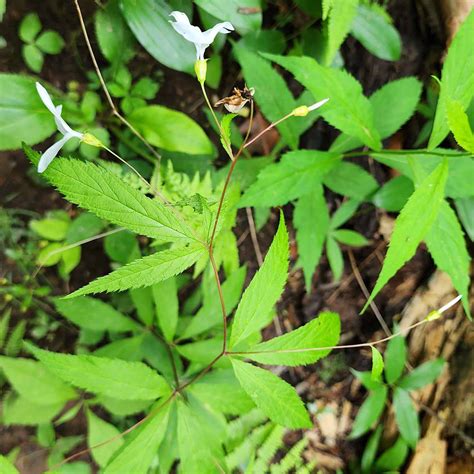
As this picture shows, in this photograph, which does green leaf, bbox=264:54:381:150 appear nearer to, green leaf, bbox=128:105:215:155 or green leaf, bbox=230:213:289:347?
green leaf, bbox=128:105:215:155

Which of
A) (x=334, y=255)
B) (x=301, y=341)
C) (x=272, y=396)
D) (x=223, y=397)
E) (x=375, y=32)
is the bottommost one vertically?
(x=223, y=397)

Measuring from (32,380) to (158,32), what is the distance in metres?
1.25

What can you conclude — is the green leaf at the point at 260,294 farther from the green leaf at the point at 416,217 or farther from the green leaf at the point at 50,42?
the green leaf at the point at 50,42

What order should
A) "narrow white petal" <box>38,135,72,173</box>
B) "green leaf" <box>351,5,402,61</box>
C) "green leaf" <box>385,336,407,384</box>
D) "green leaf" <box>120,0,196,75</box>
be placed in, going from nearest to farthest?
1. "narrow white petal" <box>38,135,72,173</box>
2. "green leaf" <box>120,0,196,75</box>
3. "green leaf" <box>351,5,402,61</box>
4. "green leaf" <box>385,336,407,384</box>

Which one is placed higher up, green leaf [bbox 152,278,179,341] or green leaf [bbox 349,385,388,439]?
green leaf [bbox 152,278,179,341]

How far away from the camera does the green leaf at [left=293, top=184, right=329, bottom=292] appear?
1.62m

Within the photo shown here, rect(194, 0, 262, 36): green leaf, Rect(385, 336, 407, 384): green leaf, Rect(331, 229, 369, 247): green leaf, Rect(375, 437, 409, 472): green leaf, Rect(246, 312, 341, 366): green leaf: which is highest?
Rect(194, 0, 262, 36): green leaf

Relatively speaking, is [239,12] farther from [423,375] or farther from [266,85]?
[423,375]

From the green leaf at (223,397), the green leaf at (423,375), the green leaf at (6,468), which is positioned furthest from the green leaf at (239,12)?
the green leaf at (423,375)

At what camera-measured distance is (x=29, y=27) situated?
159 centimetres

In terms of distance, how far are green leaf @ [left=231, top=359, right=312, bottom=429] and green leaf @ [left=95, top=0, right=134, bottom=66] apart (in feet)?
3.56

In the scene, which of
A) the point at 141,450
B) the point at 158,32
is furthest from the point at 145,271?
the point at 158,32

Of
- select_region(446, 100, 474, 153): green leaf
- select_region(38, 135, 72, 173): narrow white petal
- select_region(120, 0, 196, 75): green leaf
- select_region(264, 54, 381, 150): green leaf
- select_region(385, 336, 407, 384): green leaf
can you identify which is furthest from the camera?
select_region(385, 336, 407, 384): green leaf

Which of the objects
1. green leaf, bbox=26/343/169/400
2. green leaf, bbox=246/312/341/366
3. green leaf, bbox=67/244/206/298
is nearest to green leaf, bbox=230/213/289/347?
green leaf, bbox=246/312/341/366
